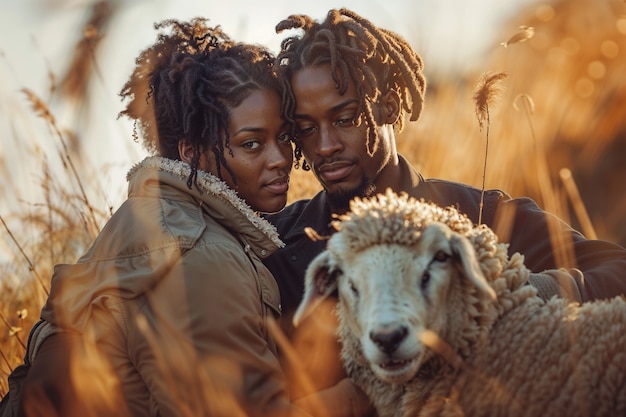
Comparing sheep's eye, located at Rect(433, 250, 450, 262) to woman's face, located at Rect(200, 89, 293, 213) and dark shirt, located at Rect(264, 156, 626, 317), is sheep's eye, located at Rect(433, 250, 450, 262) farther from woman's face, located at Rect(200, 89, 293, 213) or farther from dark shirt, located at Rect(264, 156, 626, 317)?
woman's face, located at Rect(200, 89, 293, 213)

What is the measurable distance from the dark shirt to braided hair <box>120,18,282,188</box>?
0.71 meters

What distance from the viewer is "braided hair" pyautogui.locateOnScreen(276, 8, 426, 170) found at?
13.0 feet

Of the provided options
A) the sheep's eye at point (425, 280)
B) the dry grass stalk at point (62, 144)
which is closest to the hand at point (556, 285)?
the sheep's eye at point (425, 280)

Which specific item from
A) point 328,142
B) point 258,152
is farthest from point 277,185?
point 328,142

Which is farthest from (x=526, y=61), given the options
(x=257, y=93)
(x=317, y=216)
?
(x=257, y=93)

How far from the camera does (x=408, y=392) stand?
3.00 meters

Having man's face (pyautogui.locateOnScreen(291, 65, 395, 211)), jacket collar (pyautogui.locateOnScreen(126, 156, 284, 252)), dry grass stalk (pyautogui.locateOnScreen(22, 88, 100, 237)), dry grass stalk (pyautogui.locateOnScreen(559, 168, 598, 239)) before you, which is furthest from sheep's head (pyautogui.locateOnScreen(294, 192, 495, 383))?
dry grass stalk (pyautogui.locateOnScreen(22, 88, 100, 237))

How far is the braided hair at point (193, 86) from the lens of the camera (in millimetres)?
3623

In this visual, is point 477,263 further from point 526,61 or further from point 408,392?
point 526,61

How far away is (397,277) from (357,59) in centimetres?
167

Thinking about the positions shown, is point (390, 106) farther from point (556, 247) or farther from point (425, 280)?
point (425, 280)

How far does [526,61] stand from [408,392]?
176 inches

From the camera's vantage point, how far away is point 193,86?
12.0 feet

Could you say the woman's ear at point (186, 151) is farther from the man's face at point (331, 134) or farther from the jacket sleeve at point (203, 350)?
the jacket sleeve at point (203, 350)
